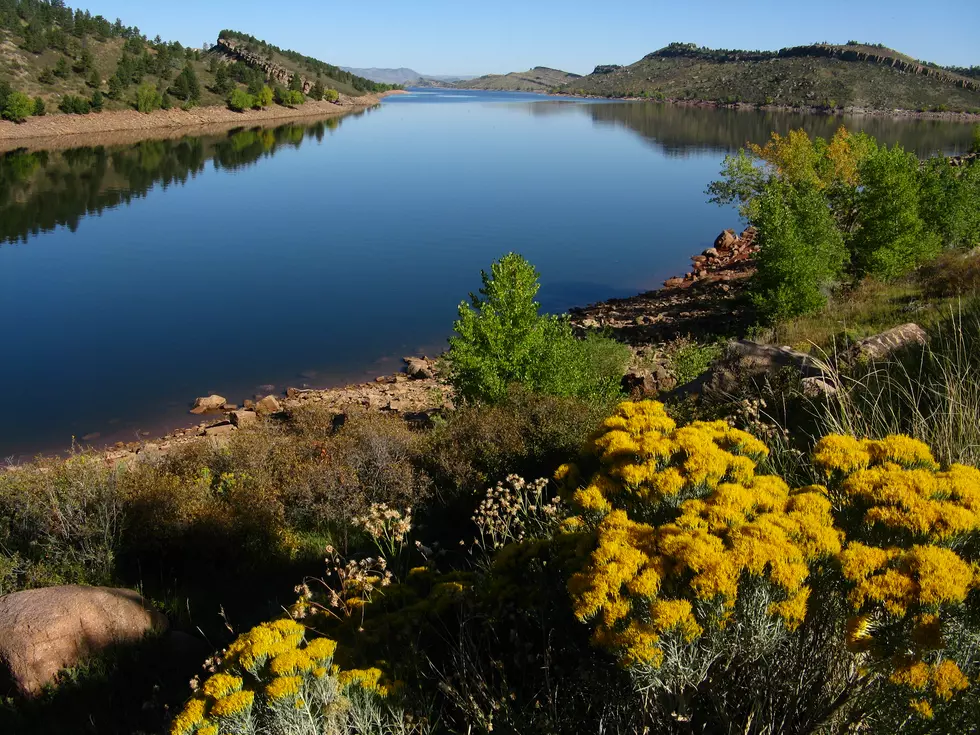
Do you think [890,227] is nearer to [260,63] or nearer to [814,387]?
[814,387]

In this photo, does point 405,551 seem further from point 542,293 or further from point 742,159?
point 742,159

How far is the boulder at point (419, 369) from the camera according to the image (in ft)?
60.7

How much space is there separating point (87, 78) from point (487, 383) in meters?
84.3

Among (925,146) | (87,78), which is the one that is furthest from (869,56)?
(87,78)

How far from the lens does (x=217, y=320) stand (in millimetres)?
22875

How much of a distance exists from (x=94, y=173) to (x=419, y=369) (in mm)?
38421

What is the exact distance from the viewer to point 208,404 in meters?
16.7

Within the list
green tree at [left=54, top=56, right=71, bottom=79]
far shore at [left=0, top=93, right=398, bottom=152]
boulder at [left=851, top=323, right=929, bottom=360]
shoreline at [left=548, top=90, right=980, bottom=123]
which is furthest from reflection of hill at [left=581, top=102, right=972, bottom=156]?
green tree at [left=54, top=56, right=71, bottom=79]

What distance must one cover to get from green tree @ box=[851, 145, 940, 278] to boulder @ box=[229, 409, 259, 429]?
18.3m

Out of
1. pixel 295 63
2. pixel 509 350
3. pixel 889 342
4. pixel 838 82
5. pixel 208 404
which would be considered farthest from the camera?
pixel 295 63

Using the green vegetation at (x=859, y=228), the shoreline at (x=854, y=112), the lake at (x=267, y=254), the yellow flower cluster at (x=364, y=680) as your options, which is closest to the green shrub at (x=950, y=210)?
the green vegetation at (x=859, y=228)

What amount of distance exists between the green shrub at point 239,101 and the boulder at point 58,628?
97676mm

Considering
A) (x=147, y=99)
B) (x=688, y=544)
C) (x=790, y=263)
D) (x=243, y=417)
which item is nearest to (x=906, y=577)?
(x=688, y=544)

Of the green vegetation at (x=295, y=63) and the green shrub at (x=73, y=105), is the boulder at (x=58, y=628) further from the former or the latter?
the green vegetation at (x=295, y=63)
